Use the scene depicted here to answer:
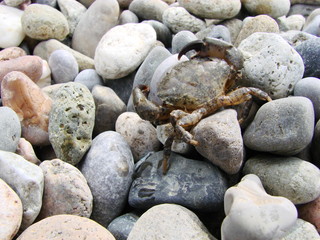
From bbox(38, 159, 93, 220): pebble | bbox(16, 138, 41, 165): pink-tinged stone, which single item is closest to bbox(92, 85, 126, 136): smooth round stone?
bbox(16, 138, 41, 165): pink-tinged stone

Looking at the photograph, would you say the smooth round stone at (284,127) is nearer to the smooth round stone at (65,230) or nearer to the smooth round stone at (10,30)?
the smooth round stone at (65,230)

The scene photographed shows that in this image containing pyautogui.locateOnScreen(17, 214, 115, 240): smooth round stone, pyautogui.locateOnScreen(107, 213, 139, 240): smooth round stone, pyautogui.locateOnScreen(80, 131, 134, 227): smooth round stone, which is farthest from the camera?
pyautogui.locateOnScreen(80, 131, 134, 227): smooth round stone

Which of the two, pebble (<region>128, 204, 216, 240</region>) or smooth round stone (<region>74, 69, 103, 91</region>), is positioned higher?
pebble (<region>128, 204, 216, 240</region>)

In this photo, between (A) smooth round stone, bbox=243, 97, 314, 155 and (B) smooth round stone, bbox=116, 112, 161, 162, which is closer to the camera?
(A) smooth round stone, bbox=243, 97, 314, 155

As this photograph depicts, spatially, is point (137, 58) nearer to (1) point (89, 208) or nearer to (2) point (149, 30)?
(2) point (149, 30)

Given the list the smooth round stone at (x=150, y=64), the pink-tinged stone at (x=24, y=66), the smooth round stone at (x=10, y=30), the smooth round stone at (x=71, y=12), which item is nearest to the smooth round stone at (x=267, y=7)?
the smooth round stone at (x=150, y=64)

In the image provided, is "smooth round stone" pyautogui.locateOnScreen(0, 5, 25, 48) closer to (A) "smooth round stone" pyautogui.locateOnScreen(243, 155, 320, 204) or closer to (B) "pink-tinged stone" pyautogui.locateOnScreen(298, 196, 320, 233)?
(A) "smooth round stone" pyautogui.locateOnScreen(243, 155, 320, 204)
